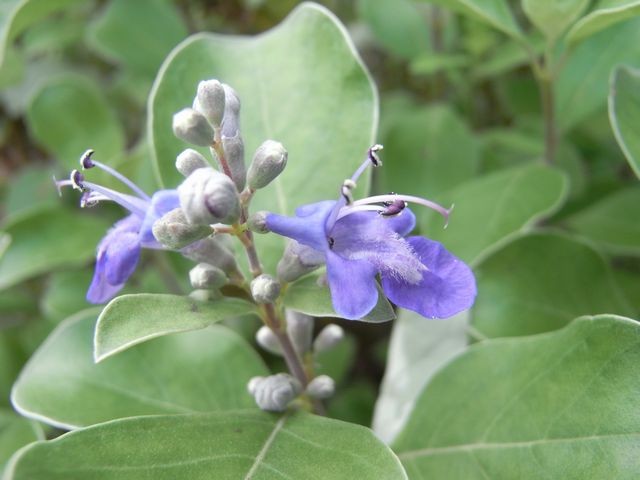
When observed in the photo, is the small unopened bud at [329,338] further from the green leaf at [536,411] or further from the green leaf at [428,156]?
the green leaf at [428,156]

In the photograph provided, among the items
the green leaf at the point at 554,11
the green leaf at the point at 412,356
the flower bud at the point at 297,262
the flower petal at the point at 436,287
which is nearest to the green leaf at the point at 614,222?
the green leaf at the point at 412,356

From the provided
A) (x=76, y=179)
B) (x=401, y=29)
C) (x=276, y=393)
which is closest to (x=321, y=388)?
(x=276, y=393)

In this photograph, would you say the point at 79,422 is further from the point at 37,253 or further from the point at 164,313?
the point at 37,253

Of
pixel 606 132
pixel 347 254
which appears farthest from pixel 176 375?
pixel 606 132

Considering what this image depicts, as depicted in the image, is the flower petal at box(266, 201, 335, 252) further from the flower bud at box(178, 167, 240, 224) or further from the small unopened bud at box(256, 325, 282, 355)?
the small unopened bud at box(256, 325, 282, 355)

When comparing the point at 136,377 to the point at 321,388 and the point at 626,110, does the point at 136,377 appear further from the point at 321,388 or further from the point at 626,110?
the point at 626,110
